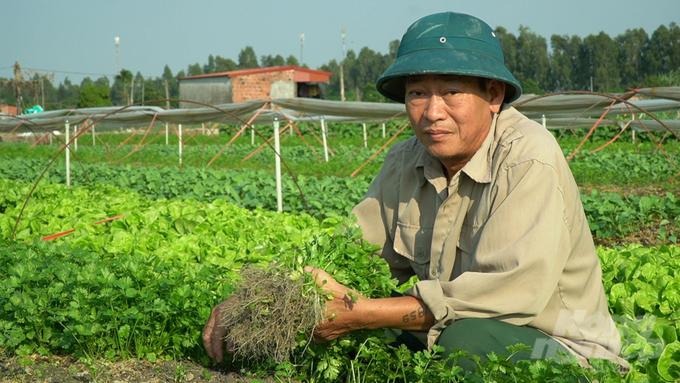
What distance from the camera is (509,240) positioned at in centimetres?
192

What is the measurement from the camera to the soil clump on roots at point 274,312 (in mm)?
2004

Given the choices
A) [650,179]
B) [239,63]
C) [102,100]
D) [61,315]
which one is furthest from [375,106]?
[239,63]

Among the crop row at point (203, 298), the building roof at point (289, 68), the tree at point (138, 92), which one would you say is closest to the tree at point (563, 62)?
the building roof at point (289, 68)

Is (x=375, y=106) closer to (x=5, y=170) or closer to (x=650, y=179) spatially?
(x=650, y=179)

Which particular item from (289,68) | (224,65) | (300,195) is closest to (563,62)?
(289,68)

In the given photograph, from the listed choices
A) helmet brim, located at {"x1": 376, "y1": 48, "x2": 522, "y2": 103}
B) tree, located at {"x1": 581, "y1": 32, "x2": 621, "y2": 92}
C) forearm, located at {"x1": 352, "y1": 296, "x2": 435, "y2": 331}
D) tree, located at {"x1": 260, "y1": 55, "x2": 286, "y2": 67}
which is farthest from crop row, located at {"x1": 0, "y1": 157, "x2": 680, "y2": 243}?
tree, located at {"x1": 260, "y1": 55, "x2": 286, "y2": 67}

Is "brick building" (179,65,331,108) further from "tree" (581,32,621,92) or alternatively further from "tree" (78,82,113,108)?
"tree" (581,32,621,92)

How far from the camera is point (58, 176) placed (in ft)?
36.1

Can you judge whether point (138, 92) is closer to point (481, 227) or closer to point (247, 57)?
point (247, 57)

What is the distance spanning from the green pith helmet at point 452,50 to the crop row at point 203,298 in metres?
0.69

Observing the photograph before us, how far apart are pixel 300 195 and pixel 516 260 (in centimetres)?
529

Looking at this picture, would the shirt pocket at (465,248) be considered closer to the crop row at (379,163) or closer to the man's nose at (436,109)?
the man's nose at (436,109)

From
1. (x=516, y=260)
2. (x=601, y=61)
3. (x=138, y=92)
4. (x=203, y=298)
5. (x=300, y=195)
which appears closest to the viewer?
(x=516, y=260)

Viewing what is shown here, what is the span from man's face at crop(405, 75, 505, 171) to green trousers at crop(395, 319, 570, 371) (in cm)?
60
